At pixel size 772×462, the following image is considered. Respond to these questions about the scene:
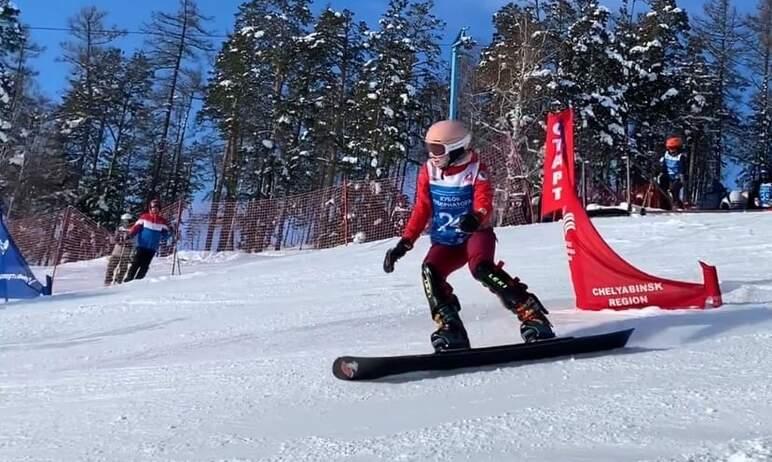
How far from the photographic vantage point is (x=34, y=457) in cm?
338

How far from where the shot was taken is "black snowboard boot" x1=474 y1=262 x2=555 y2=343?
515 centimetres

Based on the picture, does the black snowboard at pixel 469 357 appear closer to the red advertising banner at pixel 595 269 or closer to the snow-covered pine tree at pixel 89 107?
the red advertising banner at pixel 595 269

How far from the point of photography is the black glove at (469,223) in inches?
191

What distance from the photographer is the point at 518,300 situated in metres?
→ 5.22

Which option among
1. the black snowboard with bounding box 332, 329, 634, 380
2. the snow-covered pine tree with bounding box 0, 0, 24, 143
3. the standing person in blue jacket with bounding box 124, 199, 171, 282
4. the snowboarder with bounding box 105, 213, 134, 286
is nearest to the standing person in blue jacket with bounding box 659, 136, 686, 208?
the standing person in blue jacket with bounding box 124, 199, 171, 282

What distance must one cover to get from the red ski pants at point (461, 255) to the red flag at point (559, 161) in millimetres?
2156

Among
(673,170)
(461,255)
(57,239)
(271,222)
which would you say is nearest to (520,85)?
(271,222)

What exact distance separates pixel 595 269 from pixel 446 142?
Result: 2.37 metres

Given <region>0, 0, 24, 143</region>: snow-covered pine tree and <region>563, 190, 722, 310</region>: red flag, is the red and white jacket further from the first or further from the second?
<region>0, 0, 24, 143</region>: snow-covered pine tree

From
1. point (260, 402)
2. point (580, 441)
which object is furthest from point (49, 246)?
point (580, 441)

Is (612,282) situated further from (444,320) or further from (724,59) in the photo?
(724,59)

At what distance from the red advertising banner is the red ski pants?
1.93m

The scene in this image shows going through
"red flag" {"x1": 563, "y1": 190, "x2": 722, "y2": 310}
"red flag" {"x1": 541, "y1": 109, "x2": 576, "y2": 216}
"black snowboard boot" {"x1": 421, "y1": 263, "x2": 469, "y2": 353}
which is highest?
"red flag" {"x1": 541, "y1": 109, "x2": 576, "y2": 216}

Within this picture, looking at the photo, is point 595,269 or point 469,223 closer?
point 469,223
